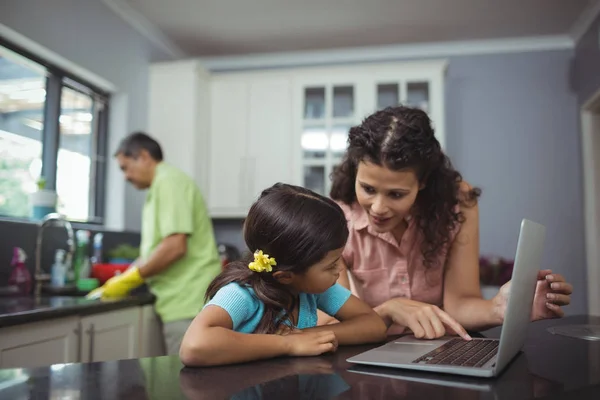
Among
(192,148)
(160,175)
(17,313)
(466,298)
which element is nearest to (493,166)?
(192,148)

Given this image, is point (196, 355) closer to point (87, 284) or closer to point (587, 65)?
point (87, 284)

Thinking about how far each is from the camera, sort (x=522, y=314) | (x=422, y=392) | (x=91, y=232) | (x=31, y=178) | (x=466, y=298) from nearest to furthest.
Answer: (x=422, y=392) → (x=522, y=314) → (x=466, y=298) → (x=31, y=178) → (x=91, y=232)

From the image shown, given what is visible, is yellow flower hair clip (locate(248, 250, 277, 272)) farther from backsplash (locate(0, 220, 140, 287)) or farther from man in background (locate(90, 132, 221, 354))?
backsplash (locate(0, 220, 140, 287))

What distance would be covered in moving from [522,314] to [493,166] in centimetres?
336

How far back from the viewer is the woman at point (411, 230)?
1.22m

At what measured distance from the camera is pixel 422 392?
673 millimetres

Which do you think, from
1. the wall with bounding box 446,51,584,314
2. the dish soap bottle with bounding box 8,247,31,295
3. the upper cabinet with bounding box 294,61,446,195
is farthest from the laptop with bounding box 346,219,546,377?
the wall with bounding box 446,51,584,314

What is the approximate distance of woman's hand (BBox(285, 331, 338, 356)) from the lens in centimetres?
91

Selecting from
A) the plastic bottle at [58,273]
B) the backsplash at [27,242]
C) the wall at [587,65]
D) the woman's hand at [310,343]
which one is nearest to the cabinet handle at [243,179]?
the backsplash at [27,242]

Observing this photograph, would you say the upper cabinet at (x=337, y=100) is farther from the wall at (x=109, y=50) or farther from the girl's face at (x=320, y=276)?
the girl's face at (x=320, y=276)

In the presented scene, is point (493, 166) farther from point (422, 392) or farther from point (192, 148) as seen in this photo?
point (422, 392)

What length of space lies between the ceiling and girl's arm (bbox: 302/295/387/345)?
2633 mm

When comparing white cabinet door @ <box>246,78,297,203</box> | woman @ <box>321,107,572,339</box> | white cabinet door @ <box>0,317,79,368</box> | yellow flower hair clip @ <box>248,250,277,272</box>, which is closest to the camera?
yellow flower hair clip @ <box>248,250,277,272</box>

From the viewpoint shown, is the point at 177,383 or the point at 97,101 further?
the point at 97,101
